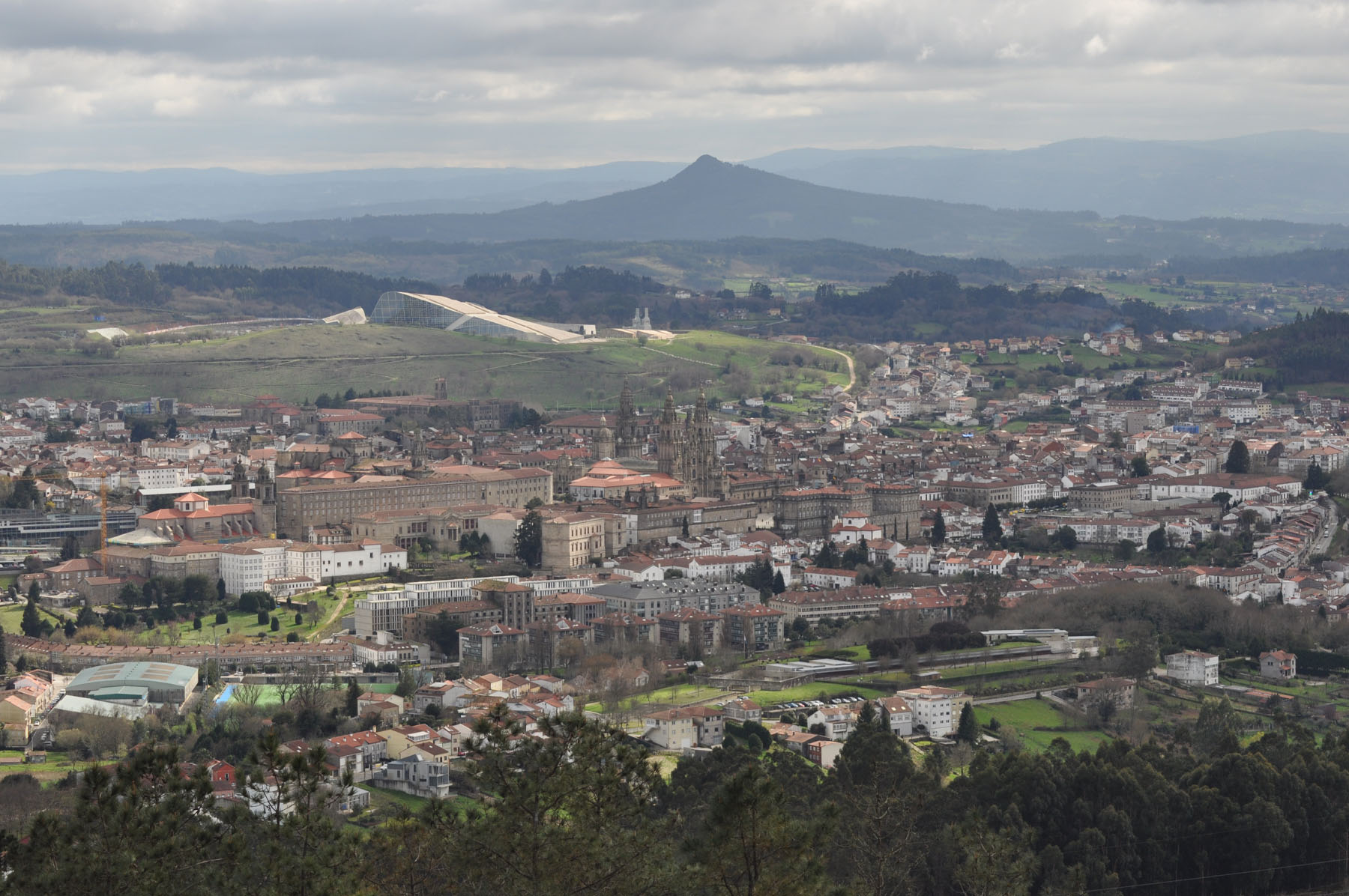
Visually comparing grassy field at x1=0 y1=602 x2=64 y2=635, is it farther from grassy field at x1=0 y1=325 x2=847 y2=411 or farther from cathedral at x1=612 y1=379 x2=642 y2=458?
grassy field at x1=0 y1=325 x2=847 y2=411

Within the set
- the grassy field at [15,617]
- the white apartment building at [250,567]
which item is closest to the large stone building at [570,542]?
the white apartment building at [250,567]

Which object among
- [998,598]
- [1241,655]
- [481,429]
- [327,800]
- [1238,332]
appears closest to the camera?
[327,800]

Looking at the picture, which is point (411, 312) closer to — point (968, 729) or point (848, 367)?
point (848, 367)

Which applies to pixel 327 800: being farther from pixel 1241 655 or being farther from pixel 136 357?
pixel 136 357

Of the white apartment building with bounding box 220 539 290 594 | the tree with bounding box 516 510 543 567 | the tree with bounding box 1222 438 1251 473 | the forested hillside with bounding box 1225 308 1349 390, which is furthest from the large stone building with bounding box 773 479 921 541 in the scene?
the forested hillside with bounding box 1225 308 1349 390

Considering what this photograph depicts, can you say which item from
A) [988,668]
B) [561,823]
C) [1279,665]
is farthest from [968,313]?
[561,823]

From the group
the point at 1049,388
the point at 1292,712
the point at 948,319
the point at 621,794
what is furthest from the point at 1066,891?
the point at 948,319

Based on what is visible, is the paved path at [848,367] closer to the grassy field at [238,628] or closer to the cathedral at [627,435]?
the cathedral at [627,435]
